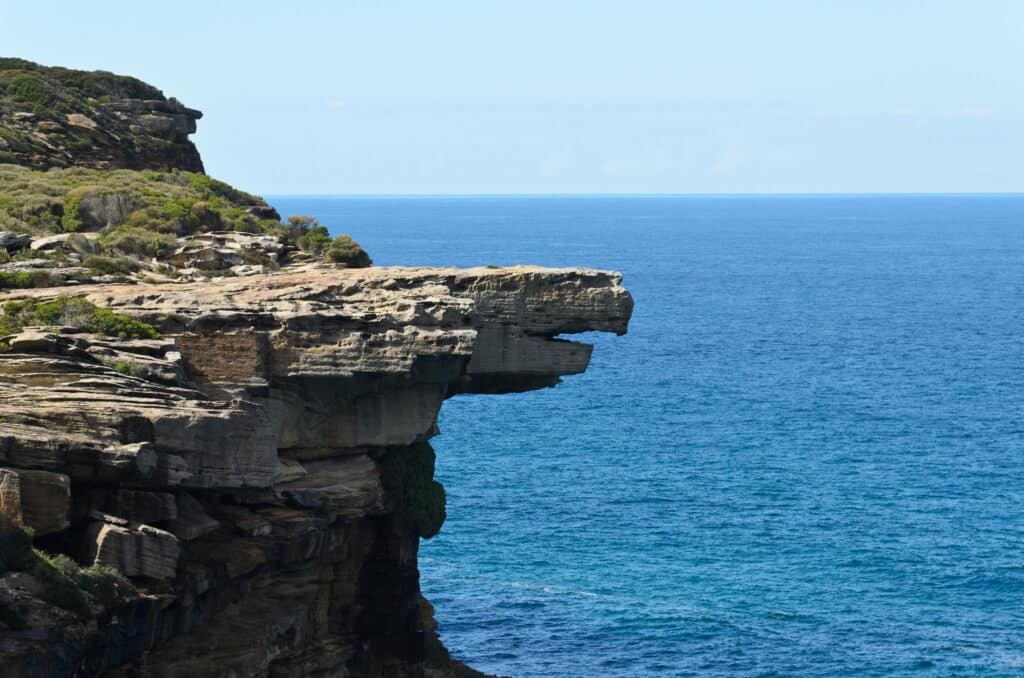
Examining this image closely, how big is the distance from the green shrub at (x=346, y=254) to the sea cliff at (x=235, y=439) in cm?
109

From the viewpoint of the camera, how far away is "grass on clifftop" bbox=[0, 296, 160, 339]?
39469 millimetres

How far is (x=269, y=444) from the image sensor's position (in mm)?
38125

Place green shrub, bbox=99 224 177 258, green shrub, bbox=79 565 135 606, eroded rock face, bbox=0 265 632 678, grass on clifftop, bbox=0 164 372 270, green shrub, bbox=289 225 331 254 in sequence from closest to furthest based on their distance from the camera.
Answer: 1. green shrub, bbox=79 565 135 606
2. eroded rock face, bbox=0 265 632 678
3. green shrub, bbox=99 224 177 258
4. grass on clifftop, bbox=0 164 372 270
5. green shrub, bbox=289 225 331 254

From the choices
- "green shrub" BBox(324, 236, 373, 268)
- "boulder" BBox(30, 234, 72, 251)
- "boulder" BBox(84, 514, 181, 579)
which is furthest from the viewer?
"green shrub" BBox(324, 236, 373, 268)

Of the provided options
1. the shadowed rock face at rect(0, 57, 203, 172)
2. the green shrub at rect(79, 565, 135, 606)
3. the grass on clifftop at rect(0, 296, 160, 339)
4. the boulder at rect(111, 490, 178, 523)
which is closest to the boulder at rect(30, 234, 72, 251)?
the grass on clifftop at rect(0, 296, 160, 339)

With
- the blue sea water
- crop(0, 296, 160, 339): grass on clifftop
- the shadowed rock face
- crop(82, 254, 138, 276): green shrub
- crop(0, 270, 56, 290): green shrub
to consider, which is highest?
the shadowed rock face

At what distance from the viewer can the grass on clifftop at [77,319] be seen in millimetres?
39469

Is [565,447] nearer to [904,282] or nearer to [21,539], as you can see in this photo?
[21,539]

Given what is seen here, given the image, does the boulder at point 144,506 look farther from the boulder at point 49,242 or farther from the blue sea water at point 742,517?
the blue sea water at point 742,517

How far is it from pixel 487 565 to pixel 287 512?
2628 centimetres

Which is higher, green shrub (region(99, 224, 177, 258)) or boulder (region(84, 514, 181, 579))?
green shrub (region(99, 224, 177, 258))

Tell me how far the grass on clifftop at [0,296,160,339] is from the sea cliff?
0.07 metres

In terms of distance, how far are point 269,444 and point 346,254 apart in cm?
1820

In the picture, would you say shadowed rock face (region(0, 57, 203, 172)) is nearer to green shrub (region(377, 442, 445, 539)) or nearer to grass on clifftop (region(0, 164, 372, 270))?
grass on clifftop (region(0, 164, 372, 270))
